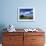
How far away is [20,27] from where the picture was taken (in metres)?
4.17

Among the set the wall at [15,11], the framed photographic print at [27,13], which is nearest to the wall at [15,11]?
the wall at [15,11]

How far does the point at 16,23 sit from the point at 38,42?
1.05m

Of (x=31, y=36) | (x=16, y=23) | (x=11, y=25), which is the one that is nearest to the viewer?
(x=31, y=36)

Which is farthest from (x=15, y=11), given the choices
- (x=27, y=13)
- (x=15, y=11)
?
(x=27, y=13)

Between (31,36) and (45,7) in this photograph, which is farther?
(45,7)

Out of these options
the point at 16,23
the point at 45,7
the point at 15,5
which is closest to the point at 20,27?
the point at 16,23

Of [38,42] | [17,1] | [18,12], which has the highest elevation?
[17,1]

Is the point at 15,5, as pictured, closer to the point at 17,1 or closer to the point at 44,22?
the point at 17,1

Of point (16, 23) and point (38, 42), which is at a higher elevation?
point (16, 23)

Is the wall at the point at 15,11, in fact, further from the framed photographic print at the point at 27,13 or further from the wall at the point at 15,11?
the framed photographic print at the point at 27,13

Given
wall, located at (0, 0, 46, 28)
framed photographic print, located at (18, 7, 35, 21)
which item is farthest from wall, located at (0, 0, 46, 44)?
framed photographic print, located at (18, 7, 35, 21)

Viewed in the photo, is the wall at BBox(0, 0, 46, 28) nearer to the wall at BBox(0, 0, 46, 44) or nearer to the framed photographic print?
the wall at BBox(0, 0, 46, 44)

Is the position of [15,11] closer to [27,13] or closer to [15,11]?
[15,11]

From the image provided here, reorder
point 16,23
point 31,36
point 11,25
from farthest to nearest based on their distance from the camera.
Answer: point 16,23
point 11,25
point 31,36
